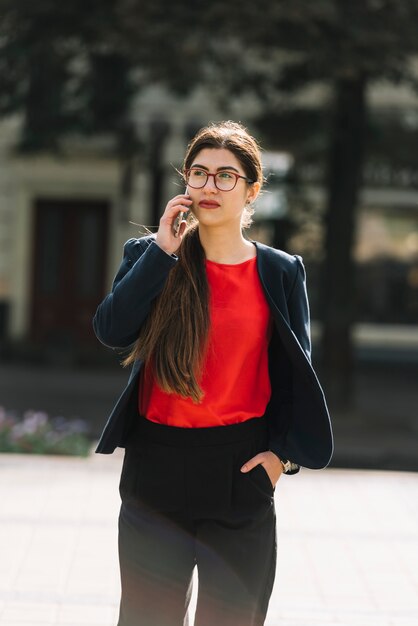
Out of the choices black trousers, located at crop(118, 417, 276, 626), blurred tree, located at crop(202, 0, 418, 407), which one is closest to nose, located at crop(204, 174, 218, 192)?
black trousers, located at crop(118, 417, 276, 626)

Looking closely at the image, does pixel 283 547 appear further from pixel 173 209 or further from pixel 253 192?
pixel 173 209

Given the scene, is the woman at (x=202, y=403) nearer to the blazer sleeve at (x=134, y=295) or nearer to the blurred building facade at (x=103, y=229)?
the blazer sleeve at (x=134, y=295)

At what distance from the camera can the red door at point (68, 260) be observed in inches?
725

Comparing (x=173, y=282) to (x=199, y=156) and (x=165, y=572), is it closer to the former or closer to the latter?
(x=199, y=156)

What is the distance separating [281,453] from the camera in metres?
2.87

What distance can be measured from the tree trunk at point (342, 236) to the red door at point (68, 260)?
794 centimetres

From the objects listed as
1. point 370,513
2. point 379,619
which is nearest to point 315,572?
point 379,619

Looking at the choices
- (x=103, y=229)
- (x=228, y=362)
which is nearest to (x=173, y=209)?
(x=228, y=362)

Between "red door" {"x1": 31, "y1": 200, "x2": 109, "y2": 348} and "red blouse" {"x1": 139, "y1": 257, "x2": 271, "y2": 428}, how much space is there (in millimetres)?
15688

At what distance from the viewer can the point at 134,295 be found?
2.65m

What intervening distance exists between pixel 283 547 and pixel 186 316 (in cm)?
304

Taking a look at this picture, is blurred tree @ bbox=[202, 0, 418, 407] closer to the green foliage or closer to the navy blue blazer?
the green foliage

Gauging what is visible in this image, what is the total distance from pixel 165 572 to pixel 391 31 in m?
7.91

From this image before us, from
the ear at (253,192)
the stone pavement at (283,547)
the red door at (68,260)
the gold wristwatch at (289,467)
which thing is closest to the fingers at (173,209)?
the ear at (253,192)
